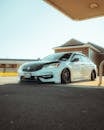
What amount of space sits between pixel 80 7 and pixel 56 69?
11.0ft

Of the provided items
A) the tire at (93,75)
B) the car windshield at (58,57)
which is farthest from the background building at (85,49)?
the car windshield at (58,57)

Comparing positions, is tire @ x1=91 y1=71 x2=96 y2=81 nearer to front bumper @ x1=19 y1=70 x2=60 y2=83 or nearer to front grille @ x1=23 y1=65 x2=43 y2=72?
front bumper @ x1=19 y1=70 x2=60 y2=83

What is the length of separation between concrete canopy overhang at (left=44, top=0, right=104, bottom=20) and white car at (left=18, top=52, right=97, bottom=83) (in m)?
2.01

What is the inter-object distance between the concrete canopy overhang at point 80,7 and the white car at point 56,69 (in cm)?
201

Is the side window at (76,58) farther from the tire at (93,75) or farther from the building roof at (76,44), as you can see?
the building roof at (76,44)

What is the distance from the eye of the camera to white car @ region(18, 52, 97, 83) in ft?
32.0

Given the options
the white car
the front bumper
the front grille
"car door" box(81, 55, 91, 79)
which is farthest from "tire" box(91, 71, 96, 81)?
the front grille

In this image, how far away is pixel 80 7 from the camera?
11641 mm

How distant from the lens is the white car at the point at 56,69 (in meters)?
9.75

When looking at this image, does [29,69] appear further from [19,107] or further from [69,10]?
[19,107]

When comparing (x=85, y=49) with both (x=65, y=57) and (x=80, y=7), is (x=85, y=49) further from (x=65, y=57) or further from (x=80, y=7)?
(x=65, y=57)

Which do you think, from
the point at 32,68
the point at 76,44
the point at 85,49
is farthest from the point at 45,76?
the point at 76,44

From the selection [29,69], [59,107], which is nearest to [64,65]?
Result: [29,69]

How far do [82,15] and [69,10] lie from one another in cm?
105
